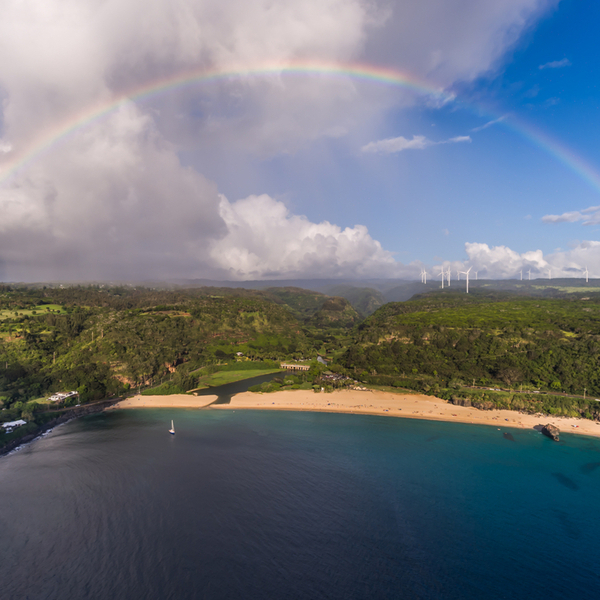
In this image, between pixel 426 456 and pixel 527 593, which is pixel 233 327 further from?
pixel 527 593

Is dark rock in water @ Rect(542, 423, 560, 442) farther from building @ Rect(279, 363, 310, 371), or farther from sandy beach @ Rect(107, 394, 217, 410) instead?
sandy beach @ Rect(107, 394, 217, 410)

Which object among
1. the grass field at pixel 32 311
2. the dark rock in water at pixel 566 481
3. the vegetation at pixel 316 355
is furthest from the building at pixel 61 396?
the dark rock in water at pixel 566 481

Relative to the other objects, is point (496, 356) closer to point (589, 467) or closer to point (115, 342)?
point (589, 467)

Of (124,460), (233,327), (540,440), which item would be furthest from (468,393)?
(233,327)

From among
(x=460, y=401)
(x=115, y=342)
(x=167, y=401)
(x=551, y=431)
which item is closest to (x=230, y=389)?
(x=167, y=401)

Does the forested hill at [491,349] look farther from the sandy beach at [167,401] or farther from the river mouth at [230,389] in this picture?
the sandy beach at [167,401]

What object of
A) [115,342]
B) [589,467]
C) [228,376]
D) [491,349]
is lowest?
[228,376]
